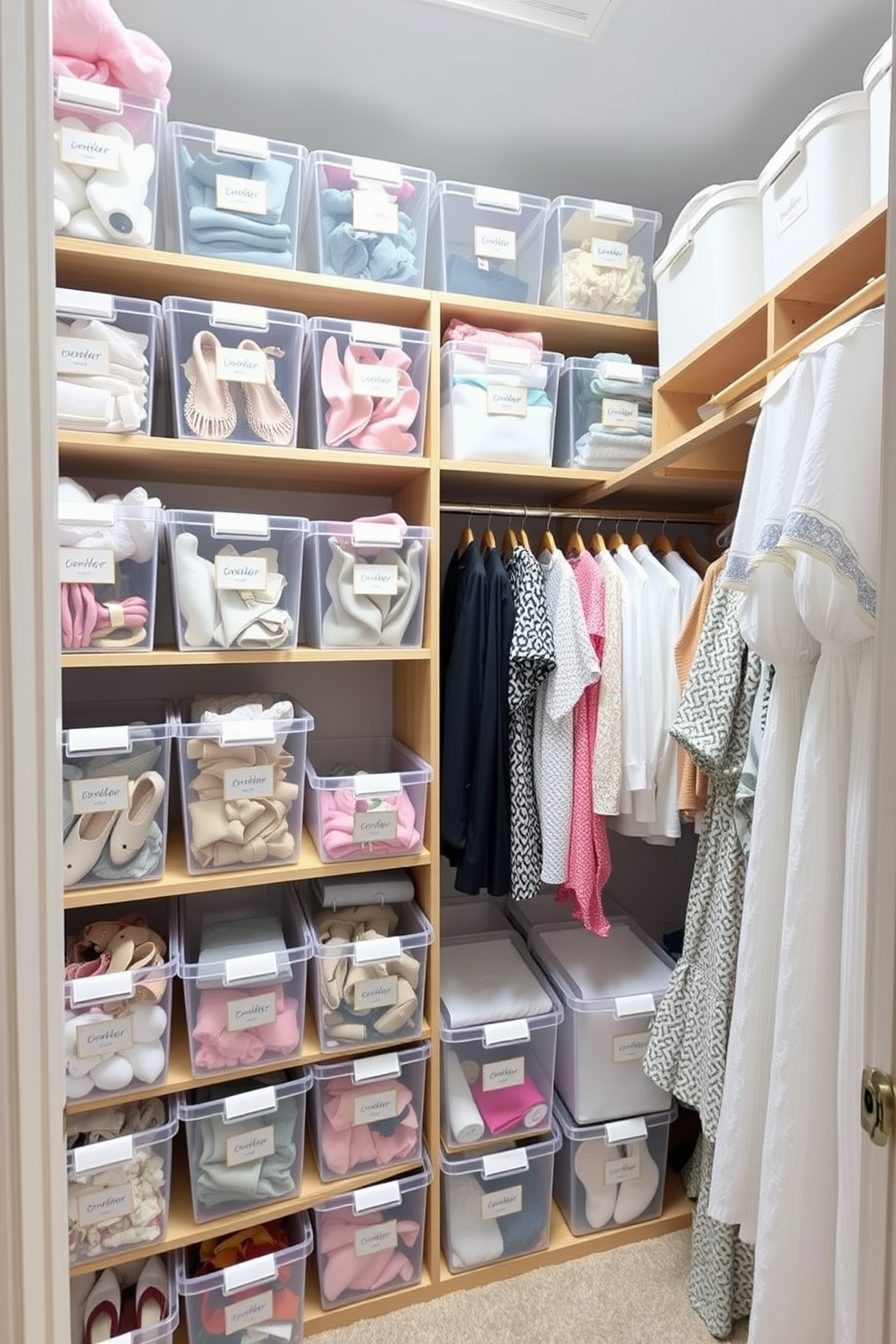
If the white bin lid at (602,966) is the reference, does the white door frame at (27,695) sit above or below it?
above

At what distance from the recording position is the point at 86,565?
1252mm

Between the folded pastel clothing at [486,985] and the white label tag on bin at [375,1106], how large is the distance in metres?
0.19

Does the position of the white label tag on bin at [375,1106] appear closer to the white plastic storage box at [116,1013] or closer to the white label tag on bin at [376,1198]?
the white label tag on bin at [376,1198]

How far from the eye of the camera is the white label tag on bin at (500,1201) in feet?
5.21

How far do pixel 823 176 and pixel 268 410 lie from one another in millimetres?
992

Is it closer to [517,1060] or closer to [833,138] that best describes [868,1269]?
[517,1060]

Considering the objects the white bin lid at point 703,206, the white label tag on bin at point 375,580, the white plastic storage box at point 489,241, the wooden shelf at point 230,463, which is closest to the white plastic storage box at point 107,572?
the wooden shelf at point 230,463

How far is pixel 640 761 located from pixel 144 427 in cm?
117

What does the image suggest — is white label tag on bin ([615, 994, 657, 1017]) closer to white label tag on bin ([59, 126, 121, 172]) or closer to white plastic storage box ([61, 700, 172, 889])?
white plastic storage box ([61, 700, 172, 889])

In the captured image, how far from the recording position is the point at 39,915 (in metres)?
0.63

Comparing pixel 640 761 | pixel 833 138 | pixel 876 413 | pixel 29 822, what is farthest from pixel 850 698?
pixel 29 822

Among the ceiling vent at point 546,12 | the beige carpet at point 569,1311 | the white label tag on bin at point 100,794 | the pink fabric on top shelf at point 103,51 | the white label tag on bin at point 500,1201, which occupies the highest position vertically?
the ceiling vent at point 546,12

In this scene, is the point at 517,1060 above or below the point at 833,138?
below

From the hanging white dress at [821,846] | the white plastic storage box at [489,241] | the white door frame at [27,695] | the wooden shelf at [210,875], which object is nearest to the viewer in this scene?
the white door frame at [27,695]
